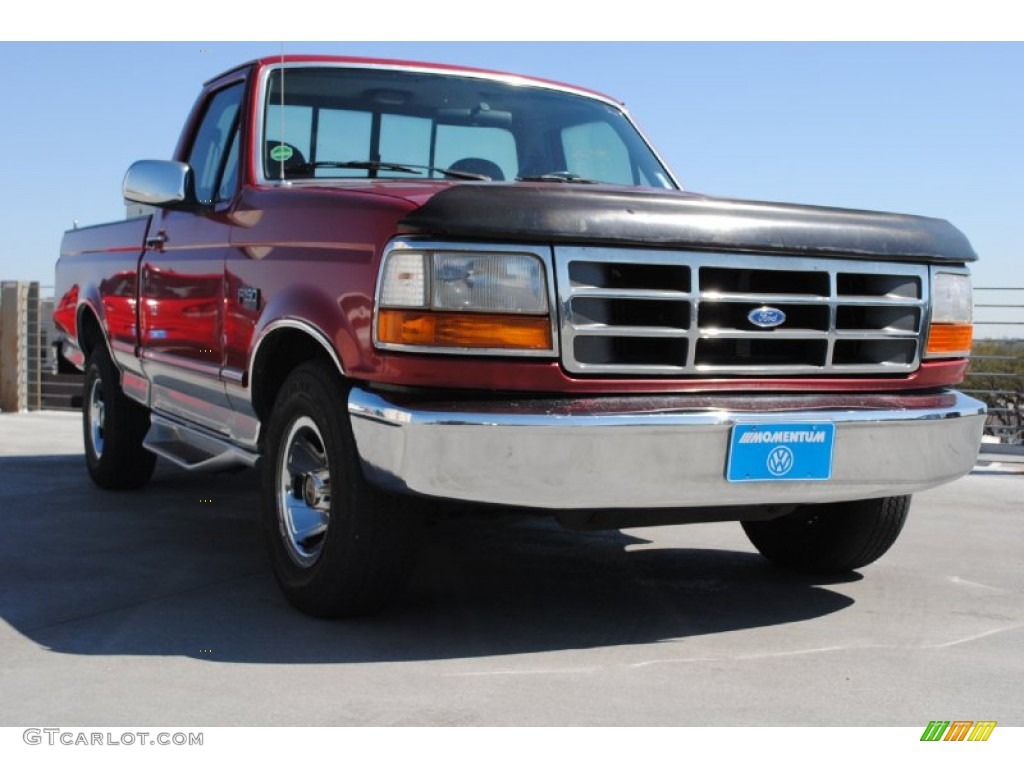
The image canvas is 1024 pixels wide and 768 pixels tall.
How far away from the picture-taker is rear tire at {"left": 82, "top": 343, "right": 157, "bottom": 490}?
6.99 m

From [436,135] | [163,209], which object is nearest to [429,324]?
[436,135]

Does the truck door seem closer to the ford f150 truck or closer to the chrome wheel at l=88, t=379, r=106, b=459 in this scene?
the ford f150 truck

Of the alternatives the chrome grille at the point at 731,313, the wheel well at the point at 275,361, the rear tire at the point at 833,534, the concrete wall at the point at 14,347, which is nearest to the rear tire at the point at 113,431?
the wheel well at the point at 275,361

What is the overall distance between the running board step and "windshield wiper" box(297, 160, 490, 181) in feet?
3.67

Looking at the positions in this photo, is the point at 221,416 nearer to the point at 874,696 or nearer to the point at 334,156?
the point at 334,156

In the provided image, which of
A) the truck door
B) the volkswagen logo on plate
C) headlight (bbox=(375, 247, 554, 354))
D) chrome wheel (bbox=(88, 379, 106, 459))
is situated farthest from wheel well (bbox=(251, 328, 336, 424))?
chrome wheel (bbox=(88, 379, 106, 459))

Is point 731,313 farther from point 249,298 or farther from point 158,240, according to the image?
point 158,240

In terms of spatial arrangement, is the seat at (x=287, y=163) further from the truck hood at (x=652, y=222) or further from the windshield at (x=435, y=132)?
the truck hood at (x=652, y=222)

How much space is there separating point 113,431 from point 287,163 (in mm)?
2502

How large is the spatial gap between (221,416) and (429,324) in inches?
70.3

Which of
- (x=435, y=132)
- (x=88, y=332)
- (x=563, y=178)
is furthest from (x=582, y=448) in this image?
(x=88, y=332)

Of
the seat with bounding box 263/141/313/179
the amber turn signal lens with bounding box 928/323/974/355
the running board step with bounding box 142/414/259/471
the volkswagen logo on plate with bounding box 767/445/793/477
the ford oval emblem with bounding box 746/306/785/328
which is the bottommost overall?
the running board step with bounding box 142/414/259/471

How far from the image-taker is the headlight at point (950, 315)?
4.43m

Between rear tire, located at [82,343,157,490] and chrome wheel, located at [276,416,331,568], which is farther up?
chrome wheel, located at [276,416,331,568]
